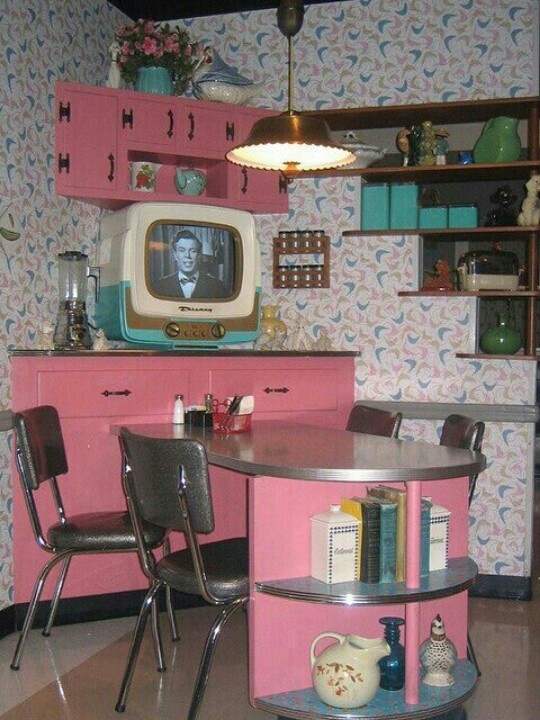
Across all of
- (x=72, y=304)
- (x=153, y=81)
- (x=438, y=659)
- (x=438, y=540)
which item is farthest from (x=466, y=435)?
(x=153, y=81)

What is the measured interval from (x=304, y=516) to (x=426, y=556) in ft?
1.16

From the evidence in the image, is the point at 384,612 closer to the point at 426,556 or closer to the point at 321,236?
the point at 426,556

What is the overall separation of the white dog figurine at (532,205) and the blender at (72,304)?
1.95m

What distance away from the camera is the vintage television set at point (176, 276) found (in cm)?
375

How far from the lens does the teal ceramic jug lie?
393 centimetres

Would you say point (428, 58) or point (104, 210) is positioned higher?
point (428, 58)

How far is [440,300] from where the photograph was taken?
4.16 meters

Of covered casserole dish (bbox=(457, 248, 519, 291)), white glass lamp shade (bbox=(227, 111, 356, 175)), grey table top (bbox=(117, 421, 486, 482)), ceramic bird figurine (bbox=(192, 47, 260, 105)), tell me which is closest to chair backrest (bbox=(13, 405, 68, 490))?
grey table top (bbox=(117, 421, 486, 482))

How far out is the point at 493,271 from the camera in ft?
13.0

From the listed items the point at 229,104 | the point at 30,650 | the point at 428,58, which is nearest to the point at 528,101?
the point at 428,58

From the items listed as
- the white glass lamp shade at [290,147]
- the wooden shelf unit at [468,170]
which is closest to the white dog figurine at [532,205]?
the wooden shelf unit at [468,170]

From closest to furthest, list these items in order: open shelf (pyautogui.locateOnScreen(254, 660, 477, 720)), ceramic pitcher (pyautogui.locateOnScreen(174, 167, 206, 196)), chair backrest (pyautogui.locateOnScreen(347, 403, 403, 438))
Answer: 1. open shelf (pyautogui.locateOnScreen(254, 660, 477, 720))
2. chair backrest (pyautogui.locateOnScreen(347, 403, 403, 438))
3. ceramic pitcher (pyautogui.locateOnScreen(174, 167, 206, 196))

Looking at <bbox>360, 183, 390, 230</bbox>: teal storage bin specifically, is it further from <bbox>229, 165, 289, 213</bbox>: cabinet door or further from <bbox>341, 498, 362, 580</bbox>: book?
<bbox>341, 498, 362, 580</bbox>: book

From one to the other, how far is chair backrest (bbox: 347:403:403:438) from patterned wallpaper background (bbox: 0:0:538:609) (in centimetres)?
54
